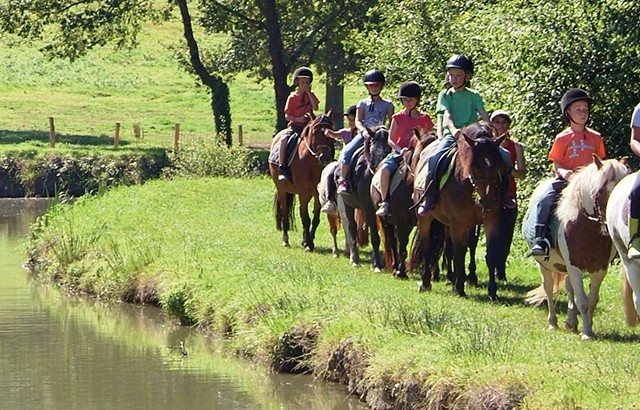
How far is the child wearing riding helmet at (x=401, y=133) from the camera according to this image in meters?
16.9

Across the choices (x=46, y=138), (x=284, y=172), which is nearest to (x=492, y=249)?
(x=284, y=172)

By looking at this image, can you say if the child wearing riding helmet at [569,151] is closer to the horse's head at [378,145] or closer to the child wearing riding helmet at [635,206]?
the child wearing riding helmet at [635,206]

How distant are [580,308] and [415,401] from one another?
7.33ft

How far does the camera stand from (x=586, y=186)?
40.3ft

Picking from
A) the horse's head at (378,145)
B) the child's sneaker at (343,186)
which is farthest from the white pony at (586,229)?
the child's sneaker at (343,186)

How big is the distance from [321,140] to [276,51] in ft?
79.3

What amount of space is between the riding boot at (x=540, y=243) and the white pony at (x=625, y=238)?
1088 millimetres

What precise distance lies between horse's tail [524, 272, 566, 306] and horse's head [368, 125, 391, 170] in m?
3.58

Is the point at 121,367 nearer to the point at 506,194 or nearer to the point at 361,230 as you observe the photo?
the point at 506,194

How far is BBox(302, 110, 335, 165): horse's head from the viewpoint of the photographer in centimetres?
1975

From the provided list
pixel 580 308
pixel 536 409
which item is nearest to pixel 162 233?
pixel 580 308

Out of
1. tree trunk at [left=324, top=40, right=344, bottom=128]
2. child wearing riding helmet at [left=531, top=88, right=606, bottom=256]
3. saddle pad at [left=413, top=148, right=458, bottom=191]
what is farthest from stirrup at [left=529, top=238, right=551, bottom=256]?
tree trunk at [left=324, top=40, right=344, bottom=128]

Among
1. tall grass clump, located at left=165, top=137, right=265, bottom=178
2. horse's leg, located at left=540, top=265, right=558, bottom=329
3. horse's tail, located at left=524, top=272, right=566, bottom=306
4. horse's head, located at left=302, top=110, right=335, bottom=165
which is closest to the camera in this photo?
horse's leg, located at left=540, top=265, right=558, bottom=329

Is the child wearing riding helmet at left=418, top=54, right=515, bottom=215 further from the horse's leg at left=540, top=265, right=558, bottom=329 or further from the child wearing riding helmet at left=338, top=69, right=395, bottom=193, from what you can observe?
the child wearing riding helmet at left=338, top=69, right=395, bottom=193
